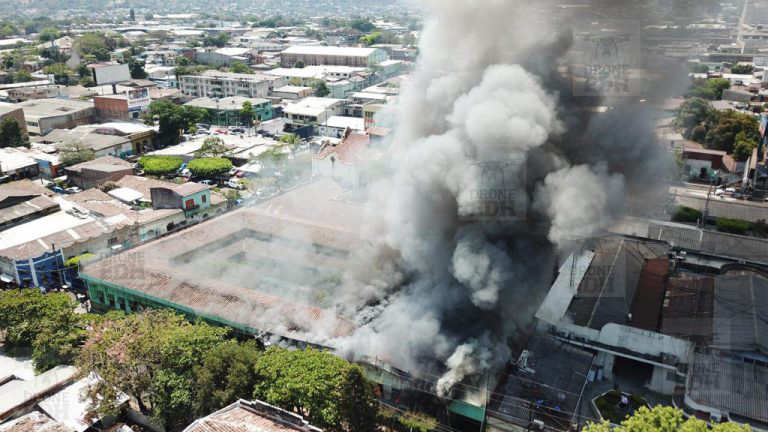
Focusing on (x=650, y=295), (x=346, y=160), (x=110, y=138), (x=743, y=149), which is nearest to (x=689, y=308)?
(x=650, y=295)

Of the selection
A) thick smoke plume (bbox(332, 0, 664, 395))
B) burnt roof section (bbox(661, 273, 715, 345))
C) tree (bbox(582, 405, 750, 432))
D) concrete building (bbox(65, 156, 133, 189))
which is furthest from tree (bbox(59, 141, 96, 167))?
tree (bbox(582, 405, 750, 432))

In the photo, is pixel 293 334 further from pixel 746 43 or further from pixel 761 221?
pixel 746 43

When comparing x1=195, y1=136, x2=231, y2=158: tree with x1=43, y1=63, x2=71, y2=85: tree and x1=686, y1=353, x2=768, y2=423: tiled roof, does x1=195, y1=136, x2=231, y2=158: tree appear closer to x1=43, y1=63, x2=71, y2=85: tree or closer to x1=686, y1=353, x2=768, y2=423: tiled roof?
x1=686, y1=353, x2=768, y2=423: tiled roof

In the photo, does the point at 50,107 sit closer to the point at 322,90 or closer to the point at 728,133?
the point at 322,90

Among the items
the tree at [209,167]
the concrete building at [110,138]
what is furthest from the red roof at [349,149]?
the concrete building at [110,138]

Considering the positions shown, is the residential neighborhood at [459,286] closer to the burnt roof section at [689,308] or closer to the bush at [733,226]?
the burnt roof section at [689,308]

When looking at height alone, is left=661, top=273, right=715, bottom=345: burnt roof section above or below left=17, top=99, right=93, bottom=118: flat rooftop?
below
